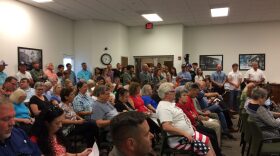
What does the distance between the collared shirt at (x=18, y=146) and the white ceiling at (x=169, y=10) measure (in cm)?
605

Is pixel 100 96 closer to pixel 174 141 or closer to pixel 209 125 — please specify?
pixel 174 141

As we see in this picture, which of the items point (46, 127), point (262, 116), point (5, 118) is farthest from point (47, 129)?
point (262, 116)

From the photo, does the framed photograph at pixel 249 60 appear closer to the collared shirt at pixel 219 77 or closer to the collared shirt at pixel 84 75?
the collared shirt at pixel 219 77

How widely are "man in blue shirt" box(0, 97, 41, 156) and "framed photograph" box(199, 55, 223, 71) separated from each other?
9.90m

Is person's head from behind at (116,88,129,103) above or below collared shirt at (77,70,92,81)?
below

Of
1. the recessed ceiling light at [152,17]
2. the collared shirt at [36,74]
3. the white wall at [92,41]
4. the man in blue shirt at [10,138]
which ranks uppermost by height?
the recessed ceiling light at [152,17]

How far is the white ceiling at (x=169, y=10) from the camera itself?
25.2 feet

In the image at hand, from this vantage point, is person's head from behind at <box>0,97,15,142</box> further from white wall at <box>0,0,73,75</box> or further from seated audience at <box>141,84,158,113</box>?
white wall at <box>0,0,73,75</box>

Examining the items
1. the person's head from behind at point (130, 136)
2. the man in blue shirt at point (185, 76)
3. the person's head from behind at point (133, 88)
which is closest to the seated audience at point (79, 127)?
the person's head from behind at point (133, 88)

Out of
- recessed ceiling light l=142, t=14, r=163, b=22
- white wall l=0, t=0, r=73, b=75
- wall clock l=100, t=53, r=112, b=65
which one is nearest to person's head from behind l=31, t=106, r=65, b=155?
white wall l=0, t=0, r=73, b=75

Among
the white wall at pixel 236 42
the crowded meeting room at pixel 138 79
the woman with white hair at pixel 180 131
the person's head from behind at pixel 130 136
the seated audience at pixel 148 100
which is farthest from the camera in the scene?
the white wall at pixel 236 42

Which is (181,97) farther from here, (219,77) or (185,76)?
(219,77)

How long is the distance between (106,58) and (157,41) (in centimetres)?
235

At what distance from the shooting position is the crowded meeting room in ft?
7.73
